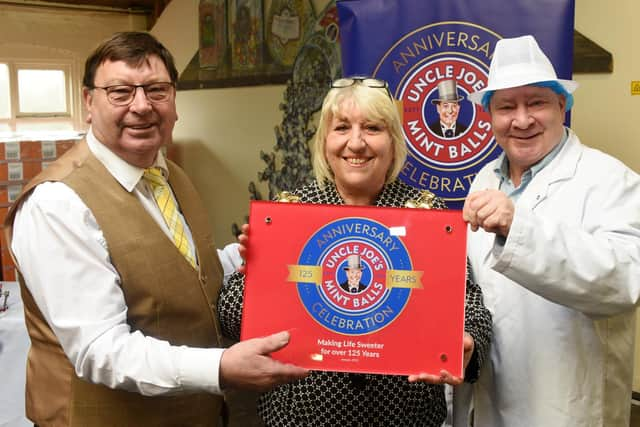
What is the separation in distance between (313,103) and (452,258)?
17.3 ft

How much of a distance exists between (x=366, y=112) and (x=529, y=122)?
50cm

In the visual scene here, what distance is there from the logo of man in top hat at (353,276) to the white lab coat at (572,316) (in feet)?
1.24

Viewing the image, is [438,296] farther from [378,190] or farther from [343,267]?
[378,190]

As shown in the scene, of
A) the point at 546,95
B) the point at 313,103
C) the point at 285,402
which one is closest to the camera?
the point at 285,402

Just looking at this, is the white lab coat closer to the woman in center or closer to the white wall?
the woman in center

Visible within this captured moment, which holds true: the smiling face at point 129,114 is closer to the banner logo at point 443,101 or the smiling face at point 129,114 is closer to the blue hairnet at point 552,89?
the blue hairnet at point 552,89

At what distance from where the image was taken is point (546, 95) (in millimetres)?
2043

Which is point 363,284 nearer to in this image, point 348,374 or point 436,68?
point 348,374

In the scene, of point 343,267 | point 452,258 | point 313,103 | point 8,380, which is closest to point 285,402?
point 343,267

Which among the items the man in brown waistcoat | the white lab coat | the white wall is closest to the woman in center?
the white lab coat

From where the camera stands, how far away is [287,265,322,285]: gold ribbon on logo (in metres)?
1.68

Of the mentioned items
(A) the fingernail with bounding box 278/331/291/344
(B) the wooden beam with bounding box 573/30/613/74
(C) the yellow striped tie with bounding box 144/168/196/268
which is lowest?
(A) the fingernail with bounding box 278/331/291/344

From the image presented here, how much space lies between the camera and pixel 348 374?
6.05 ft

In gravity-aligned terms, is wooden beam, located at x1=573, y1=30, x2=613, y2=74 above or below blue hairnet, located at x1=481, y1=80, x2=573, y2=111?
above
